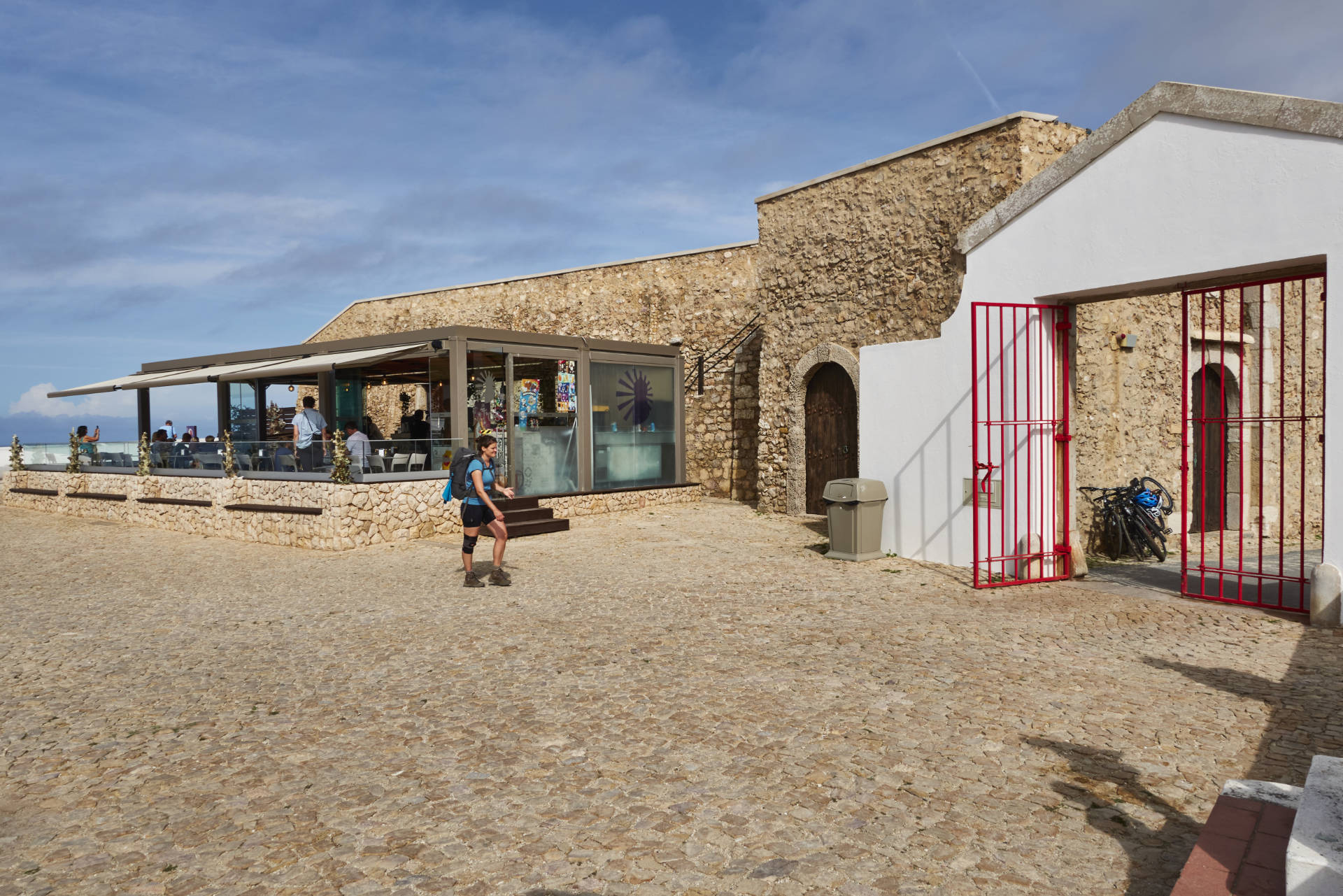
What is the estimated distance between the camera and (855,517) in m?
9.09

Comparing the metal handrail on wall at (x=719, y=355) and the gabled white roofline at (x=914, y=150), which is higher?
the gabled white roofline at (x=914, y=150)

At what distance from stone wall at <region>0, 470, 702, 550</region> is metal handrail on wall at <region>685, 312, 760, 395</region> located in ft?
6.95

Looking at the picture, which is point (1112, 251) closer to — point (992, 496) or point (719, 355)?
point (992, 496)

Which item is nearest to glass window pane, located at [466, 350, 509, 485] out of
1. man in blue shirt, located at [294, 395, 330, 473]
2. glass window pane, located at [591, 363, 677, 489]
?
glass window pane, located at [591, 363, 677, 489]

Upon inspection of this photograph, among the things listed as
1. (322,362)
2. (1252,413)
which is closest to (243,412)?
(322,362)

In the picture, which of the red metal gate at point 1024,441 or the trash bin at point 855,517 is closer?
the red metal gate at point 1024,441

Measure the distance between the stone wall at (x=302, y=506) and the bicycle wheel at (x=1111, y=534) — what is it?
283 inches

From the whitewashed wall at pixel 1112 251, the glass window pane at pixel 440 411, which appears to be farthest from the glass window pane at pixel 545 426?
the whitewashed wall at pixel 1112 251

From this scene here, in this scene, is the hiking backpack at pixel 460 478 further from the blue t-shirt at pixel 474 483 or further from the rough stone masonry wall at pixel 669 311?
the rough stone masonry wall at pixel 669 311

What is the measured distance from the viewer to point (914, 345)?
896 cm

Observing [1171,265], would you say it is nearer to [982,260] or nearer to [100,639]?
[982,260]

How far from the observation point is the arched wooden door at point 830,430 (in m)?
12.8

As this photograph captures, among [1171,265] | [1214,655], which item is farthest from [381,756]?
[1171,265]

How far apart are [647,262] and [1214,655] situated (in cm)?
1336
